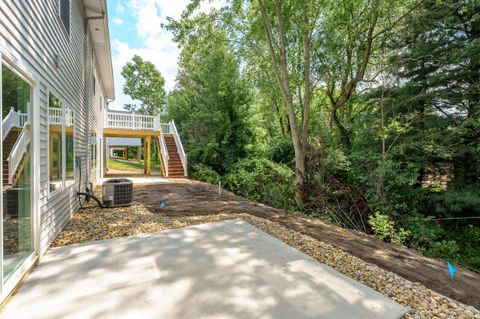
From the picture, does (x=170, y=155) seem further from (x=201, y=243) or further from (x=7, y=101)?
(x=7, y=101)

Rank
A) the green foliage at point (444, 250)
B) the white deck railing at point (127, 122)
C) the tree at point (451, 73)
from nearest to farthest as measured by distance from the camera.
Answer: the green foliage at point (444, 250) < the tree at point (451, 73) < the white deck railing at point (127, 122)

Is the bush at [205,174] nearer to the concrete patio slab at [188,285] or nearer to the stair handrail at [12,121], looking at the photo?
the concrete patio slab at [188,285]

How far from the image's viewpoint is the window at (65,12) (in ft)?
15.1

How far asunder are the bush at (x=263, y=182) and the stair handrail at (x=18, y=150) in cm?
670

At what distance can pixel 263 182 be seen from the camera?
34.3 ft

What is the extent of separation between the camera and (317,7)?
775 centimetres

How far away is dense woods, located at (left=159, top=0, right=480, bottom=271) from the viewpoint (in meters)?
6.77

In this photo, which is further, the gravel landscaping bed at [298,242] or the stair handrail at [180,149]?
the stair handrail at [180,149]

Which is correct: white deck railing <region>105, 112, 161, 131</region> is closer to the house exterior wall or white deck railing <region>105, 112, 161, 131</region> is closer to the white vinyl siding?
the house exterior wall

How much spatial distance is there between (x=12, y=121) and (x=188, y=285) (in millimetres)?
2455

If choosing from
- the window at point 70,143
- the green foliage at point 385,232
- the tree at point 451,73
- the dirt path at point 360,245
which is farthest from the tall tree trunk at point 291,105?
A: the window at point 70,143

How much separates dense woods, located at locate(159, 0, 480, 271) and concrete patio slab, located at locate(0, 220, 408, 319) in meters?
3.78

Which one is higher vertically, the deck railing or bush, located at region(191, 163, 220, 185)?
the deck railing

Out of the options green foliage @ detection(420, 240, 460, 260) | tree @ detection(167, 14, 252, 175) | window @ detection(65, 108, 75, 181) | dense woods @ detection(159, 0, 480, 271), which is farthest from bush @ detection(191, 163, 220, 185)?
green foliage @ detection(420, 240, 460, 260)
